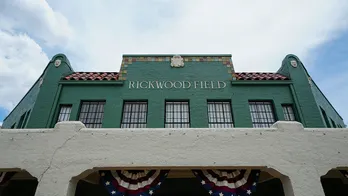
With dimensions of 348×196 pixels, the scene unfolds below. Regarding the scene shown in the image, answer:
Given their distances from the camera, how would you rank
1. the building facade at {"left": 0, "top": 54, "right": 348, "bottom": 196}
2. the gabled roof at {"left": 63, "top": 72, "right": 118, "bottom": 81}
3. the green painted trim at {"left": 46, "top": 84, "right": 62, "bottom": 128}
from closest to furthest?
1. the building facade at {"left": 0, "top": 54, "right": 348, "bottom": 196}
2. the green painted trim at {"left": 46, "top": 84, "right": 62, "bottom": 128}
3. the gabled roof at {"left": 63, "top": 72, "right": 118, "bottom": 81}

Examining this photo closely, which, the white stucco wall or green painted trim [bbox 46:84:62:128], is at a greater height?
green painted trim [bbox 46:84:62:128]

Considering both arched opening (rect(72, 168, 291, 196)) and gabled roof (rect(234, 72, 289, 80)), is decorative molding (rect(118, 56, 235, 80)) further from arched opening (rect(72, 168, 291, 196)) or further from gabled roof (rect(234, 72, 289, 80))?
arched opening (rect(72, 168, 291, 196))

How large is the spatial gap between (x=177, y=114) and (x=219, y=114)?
6.95ft

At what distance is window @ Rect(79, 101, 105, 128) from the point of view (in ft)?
37.0

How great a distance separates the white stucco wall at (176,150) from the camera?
5.83 m

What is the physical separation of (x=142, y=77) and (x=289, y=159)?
8.41 meters

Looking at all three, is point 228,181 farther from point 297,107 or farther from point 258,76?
point 258,76

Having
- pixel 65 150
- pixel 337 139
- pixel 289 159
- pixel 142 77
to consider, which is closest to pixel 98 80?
pixel 142 77

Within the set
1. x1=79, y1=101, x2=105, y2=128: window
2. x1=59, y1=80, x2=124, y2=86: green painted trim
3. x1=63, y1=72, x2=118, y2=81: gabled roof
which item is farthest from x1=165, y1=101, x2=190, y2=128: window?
x1=63, y1=72, x2=118, y2=81: gabled roof

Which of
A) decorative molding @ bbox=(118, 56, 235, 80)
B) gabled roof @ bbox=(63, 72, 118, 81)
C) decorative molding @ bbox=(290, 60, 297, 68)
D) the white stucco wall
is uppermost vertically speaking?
decorative molding @ bbox=(118, 56, 235, 80)

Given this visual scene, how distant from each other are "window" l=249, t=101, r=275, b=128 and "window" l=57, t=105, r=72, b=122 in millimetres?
9235

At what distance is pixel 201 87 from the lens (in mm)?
12102

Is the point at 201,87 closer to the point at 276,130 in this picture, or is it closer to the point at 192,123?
the point at 192,123

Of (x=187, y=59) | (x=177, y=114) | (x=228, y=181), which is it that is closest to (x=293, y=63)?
(x=187, y=59)
